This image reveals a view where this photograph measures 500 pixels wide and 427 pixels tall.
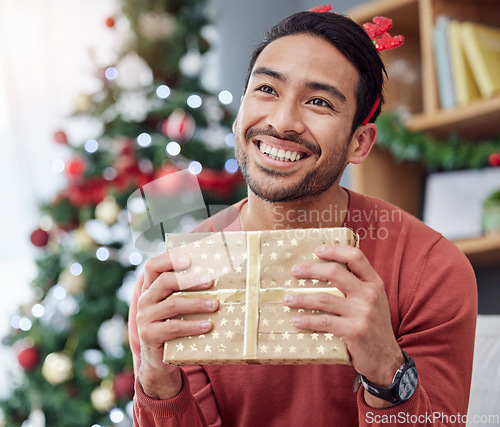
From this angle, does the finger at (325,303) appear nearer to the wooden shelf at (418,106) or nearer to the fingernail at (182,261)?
the fingernail at (182,261)

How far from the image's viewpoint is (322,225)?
4.26ft

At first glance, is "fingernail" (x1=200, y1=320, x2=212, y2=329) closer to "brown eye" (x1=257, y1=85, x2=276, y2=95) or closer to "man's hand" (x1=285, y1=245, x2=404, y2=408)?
"man's hand" (x1=285, y1=245, x2=404, y2=408)

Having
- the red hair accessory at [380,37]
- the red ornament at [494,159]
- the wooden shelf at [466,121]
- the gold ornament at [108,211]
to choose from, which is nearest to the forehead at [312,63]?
the red hair accessory at [380,37]

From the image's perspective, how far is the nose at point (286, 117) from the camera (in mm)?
1156

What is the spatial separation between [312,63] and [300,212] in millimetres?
303

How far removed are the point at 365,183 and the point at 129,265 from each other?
991 millimetres

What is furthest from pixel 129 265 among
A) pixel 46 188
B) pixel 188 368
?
pixel 188 368

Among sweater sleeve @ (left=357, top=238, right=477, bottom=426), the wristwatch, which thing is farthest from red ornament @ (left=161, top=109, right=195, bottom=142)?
the wristwatch

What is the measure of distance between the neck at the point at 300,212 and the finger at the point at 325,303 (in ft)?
1.27

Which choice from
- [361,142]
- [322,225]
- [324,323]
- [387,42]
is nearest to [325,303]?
[324,323]

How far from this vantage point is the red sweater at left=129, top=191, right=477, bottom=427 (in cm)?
109

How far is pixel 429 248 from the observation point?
1228mm

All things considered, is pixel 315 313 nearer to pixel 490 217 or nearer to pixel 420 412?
pixel 420 412

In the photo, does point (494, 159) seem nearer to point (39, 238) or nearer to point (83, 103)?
point (83, 103)
